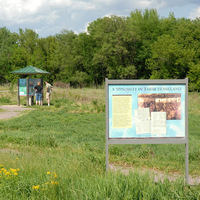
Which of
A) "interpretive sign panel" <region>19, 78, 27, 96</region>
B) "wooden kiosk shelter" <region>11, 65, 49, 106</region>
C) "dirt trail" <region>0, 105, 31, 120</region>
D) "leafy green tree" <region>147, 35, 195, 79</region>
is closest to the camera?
"dirt trail" <region>0, 105, 31, 120</region>

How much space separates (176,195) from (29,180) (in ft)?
6.17

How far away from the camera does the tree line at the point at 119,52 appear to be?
59406mm

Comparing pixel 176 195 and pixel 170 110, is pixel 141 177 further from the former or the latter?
pixel 170 110

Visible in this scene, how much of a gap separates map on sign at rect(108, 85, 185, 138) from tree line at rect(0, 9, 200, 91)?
166 feet

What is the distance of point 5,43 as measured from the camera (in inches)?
3110

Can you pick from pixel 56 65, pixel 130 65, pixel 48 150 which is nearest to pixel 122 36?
pixel 130 65

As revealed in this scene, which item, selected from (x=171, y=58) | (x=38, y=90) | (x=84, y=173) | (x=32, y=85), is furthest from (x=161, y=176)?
(x=171, y=58)

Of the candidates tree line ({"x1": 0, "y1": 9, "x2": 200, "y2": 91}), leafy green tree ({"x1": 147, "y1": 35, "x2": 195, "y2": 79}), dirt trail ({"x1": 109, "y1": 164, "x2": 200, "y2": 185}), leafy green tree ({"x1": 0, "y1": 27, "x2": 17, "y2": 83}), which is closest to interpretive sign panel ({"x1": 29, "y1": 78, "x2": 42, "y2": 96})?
A: dirt trail ({"x1": 109, "y1": 164, "x2": 200, "y2": 185})

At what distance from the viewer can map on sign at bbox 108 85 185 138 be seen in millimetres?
5566

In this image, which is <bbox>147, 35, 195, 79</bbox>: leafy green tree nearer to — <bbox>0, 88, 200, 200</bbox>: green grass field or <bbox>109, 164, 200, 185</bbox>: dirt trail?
<bbox>0, 88, 200, 200</bbox>: green grass field

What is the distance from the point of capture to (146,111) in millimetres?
5605

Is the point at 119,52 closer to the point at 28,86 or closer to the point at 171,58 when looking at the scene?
the point at 171,58

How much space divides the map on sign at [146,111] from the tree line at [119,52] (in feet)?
166

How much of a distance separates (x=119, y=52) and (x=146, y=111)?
60.3 metres
